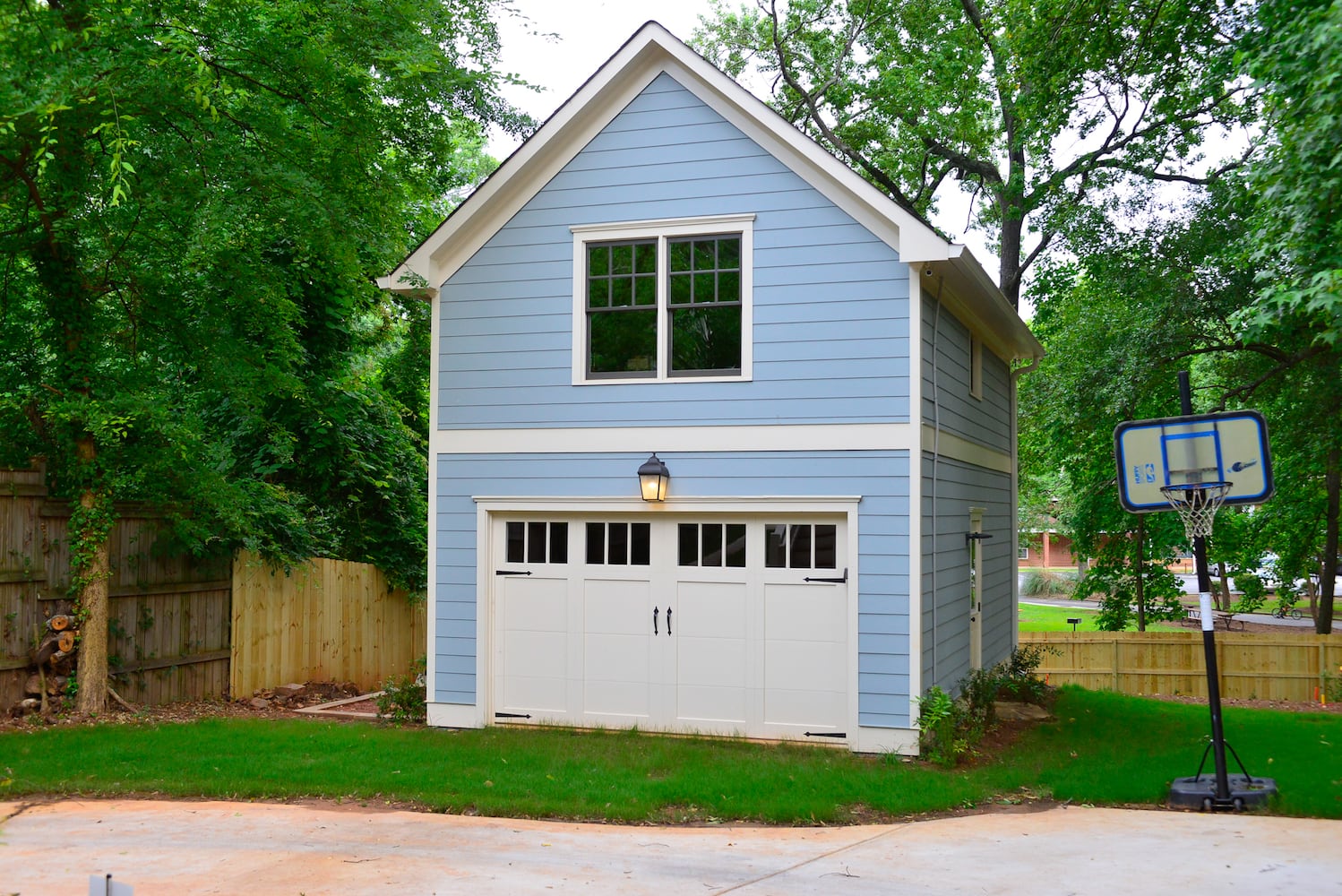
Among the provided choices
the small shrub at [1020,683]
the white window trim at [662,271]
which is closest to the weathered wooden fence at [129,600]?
the white window trim at [662,271]

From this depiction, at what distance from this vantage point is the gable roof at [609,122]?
9789 millimetres

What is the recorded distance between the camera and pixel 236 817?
734 cm

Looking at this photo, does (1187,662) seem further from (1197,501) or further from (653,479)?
(653,479)

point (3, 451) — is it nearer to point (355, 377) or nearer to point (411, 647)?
point (355, 377)

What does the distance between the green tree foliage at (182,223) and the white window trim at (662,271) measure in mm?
2373

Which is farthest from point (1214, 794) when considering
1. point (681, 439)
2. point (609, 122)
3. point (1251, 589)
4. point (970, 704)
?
point (1251, 589)

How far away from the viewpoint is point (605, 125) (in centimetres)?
1076

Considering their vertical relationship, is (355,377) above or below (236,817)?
above

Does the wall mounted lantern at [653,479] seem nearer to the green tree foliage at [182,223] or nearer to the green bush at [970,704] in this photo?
the green bush at [970,704]

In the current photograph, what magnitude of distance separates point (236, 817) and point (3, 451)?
5.61 meters

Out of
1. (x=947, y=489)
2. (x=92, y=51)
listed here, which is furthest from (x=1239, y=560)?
(x=92, y=51)

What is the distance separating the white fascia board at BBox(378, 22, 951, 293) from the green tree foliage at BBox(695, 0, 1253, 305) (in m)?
5.72

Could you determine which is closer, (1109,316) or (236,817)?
(236,817)

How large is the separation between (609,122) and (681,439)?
3.25m
